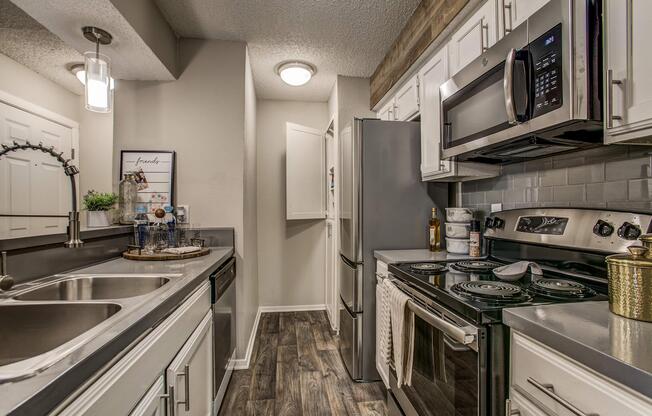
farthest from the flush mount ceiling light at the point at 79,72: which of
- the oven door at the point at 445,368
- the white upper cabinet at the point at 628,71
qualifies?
the white upper cabinet at the point at 628,71

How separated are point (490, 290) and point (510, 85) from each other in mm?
725

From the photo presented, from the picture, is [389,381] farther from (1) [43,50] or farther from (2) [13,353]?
(1) [43,50]

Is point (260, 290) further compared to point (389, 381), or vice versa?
point (260, 290)

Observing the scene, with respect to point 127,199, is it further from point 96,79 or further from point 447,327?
point 447,327

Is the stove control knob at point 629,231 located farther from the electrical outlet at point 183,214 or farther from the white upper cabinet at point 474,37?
the electrical outlet at point 183,214

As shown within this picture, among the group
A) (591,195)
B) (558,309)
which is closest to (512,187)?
(591,195)

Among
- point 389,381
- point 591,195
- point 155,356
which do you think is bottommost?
point 389,381

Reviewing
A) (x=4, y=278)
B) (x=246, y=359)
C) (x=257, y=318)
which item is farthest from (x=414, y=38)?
(x=257, y=318)

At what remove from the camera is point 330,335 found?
Answer: 3066mm

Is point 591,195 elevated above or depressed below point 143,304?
above

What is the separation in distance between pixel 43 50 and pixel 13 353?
1405 millimetres

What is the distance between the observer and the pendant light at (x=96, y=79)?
5.59ft

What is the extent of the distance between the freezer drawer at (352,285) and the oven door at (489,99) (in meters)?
0.94

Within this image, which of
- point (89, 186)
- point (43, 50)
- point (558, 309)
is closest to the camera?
point (558, 309)
